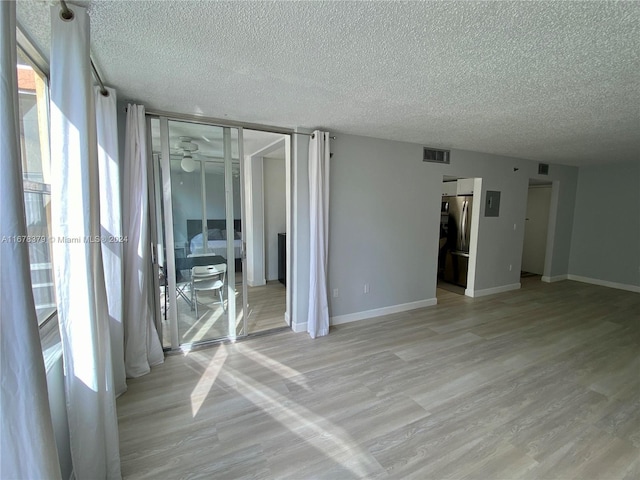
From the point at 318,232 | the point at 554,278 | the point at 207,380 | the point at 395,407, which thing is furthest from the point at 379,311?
the point at 554,278

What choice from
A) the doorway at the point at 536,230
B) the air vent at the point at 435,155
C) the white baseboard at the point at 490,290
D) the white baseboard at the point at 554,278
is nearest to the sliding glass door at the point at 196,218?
the air vent at the point at 435,155

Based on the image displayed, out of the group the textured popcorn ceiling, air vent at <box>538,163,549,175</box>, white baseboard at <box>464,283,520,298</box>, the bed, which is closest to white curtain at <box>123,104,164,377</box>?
the textured popcorn ceiling

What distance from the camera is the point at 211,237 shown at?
3082mm

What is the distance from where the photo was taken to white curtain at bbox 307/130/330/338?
317 centimetres

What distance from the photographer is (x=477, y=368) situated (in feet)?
8.82

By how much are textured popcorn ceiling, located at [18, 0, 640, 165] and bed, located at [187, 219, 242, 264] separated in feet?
3.72

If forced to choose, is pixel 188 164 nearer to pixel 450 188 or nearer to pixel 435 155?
pixel 435 155

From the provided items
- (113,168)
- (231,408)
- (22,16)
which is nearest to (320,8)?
(22,16)

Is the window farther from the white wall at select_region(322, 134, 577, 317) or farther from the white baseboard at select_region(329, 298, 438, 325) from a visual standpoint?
the white baseboard at select_region(329, 298, 438, 325)

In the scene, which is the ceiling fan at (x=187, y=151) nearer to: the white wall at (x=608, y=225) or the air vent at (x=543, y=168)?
the air vent at (x=543, y=168)

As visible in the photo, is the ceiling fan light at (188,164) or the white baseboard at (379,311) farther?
the white baseboard at (379,311)

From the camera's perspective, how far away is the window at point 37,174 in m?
1.56

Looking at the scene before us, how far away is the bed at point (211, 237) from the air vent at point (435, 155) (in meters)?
2.84

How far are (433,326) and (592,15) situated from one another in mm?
3221
